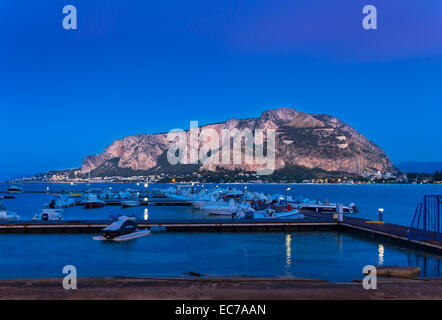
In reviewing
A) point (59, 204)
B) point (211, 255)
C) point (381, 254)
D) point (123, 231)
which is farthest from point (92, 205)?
point (381, 254)

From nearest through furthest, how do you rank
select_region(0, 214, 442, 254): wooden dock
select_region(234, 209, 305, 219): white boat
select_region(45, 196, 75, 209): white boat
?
1. select_region(0, 214, 442, 254): wooden dock
2. select_region(234, 209, 305, 219): white boat
3. select_region(45, 196, 75, 209): white boat

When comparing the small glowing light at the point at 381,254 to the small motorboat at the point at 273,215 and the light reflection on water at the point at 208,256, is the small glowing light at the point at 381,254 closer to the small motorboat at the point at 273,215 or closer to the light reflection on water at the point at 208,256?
the light reflection on water at the point at 208,256

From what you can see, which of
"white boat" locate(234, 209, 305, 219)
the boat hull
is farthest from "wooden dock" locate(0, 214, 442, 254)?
the boat hull

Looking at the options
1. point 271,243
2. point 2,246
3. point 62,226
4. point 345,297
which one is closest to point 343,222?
point 271,243

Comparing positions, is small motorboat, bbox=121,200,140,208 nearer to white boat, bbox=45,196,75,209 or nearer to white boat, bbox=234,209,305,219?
white boat, bbox=45,196,75,209

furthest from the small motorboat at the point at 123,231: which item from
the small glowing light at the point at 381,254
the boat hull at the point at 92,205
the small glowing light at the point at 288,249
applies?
the boat hull at the point at 92,205

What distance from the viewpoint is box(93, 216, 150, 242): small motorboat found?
3728 centimetres

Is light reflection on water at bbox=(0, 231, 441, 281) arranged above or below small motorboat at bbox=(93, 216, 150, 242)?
below

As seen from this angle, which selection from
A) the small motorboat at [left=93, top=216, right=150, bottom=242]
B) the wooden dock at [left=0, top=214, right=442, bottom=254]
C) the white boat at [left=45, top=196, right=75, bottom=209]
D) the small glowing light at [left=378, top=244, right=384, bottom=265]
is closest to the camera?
the small glowing light at [left=378, top=244, right=384, bottom=265]

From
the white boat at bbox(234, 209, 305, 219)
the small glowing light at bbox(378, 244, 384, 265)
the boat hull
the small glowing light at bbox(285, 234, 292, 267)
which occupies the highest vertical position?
the white boat at bbox(234, 209, 305, 219)

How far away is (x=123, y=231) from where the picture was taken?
1499 inches
